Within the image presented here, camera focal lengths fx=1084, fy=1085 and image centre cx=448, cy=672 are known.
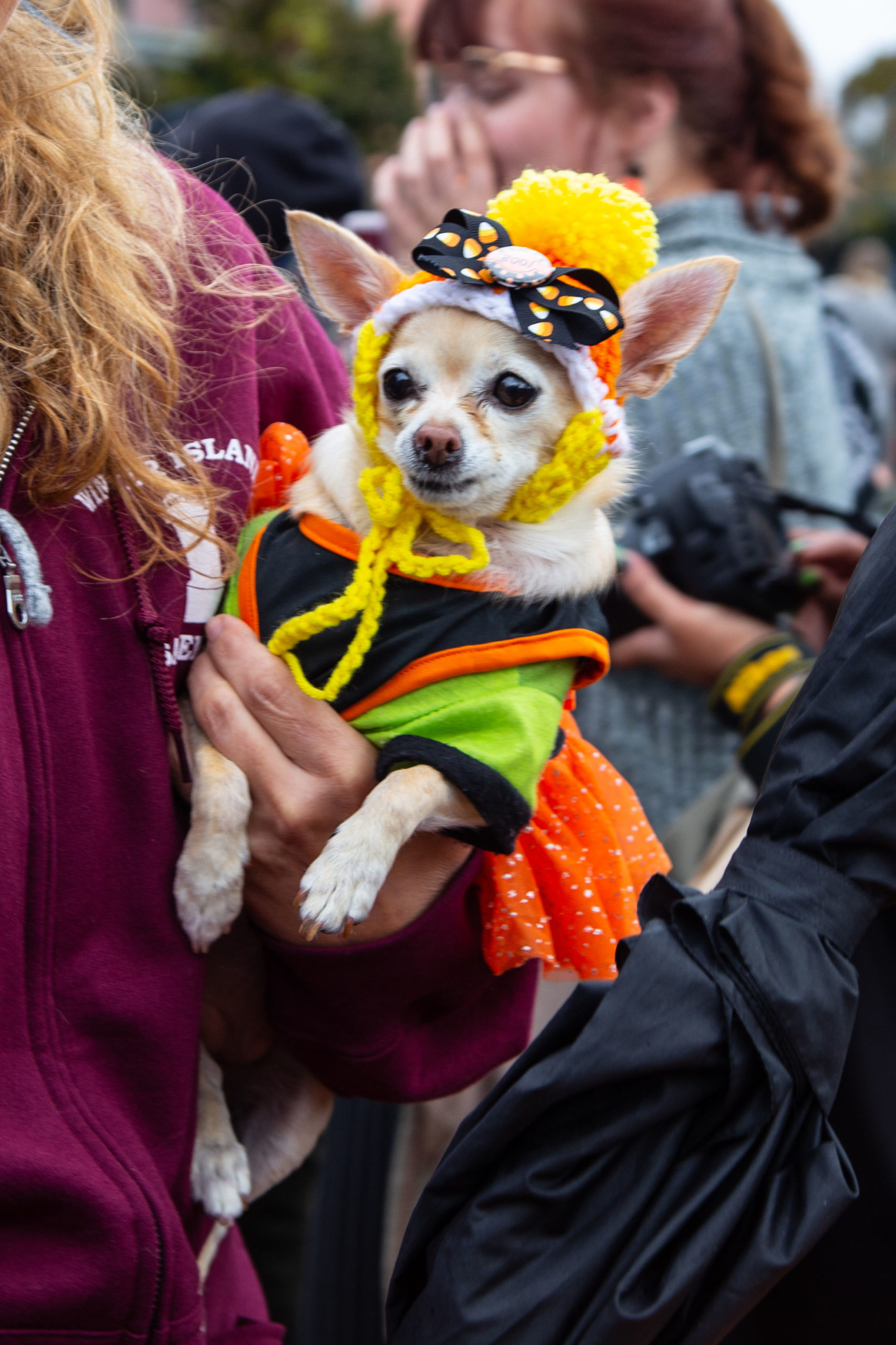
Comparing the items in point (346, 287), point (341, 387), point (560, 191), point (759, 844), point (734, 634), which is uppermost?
point (560, 191)

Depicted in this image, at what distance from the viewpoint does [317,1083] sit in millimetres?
1592

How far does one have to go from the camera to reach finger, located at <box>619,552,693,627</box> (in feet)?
7.45

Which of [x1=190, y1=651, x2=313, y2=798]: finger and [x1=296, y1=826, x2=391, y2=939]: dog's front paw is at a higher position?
[x1=190, y1=651, x2=313, y2=798]: finger

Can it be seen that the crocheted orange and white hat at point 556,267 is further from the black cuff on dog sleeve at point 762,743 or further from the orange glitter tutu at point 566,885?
the black cuff on dog sleeve at point 762,743

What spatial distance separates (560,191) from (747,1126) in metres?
0.99

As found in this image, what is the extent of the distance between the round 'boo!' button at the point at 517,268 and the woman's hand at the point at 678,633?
1.15m

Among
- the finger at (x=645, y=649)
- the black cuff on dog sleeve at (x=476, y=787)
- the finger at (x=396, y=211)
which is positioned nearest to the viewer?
the black cuff on dog sleeve at (x=476, y=787)

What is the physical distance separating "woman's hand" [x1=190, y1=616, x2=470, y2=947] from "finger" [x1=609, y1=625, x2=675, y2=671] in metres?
1.12

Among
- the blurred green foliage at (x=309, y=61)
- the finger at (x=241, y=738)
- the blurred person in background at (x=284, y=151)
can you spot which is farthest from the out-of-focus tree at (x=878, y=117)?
the finger at (x=241, y=738)

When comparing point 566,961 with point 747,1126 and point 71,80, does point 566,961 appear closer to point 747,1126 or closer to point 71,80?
point 747,1126

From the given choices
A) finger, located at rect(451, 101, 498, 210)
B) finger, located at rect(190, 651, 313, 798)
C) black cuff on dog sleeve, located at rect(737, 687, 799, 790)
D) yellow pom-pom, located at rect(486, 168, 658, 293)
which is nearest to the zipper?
finger, located at rect(190, 651, 313, 798)

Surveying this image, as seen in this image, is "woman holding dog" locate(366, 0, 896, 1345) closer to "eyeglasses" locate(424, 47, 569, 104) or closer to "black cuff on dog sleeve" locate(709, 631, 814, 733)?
"black cuff on dog sleeve" locate(709, 631, 814, 733)

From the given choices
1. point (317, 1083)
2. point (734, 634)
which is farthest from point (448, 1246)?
point (734, 634)

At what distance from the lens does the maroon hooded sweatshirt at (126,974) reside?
0.95 meters
